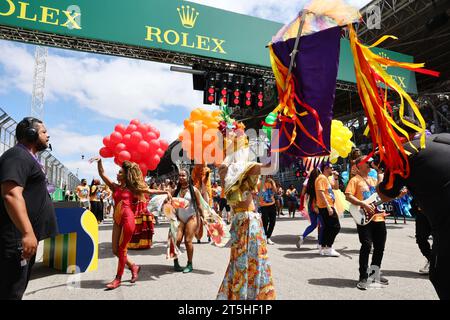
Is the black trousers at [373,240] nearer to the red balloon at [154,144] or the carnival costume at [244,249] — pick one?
the carnival costume at [244,249]

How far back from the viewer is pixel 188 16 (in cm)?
980

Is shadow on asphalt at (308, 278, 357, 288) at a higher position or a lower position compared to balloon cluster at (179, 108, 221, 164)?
lower

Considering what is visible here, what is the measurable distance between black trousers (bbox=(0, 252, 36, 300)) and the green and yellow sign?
25.6ft

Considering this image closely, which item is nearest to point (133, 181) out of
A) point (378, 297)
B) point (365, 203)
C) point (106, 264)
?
point (106, 264)

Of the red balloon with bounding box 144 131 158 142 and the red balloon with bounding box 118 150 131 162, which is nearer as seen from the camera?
the red balloon with bounding box 118 150 131 162

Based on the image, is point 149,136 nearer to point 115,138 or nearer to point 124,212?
point 115,138

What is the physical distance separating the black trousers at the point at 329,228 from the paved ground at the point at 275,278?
36cm

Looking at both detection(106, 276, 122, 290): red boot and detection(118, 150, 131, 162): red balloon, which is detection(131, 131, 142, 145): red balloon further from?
detection(106, 276, 122, 290): red boot

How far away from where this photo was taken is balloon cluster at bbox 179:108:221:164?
17.9ft

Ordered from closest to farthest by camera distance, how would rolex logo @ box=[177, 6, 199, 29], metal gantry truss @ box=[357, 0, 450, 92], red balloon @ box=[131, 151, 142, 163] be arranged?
1. red balloon @ box=[131, 151, 142, 163]
2. rolex logo @ box=[177, 6, 199, 29]
3. metal gantry truss @ box=[357, 0, 450, 92]

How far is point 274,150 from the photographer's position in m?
2.63

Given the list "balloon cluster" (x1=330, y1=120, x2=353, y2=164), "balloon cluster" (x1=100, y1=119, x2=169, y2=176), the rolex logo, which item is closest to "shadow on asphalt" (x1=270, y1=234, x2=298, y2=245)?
"balloon cluster" (x1=330, y1=120, x2=353, y2=164)

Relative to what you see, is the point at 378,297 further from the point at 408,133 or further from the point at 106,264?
the point at 106,264

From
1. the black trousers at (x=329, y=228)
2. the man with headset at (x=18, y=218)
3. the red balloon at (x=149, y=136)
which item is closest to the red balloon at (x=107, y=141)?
the red balloon at (x=149, y=136)
